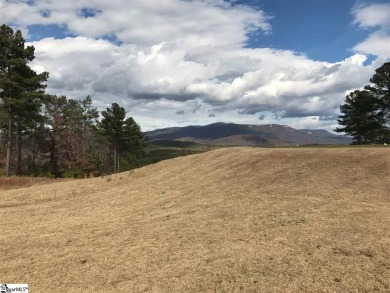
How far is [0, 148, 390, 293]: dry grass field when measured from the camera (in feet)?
31.9

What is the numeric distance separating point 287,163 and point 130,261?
13921mm

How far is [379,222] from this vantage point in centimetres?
1296

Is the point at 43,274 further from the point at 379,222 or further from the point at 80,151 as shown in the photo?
the point at 80,151

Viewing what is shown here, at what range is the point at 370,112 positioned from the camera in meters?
57.5

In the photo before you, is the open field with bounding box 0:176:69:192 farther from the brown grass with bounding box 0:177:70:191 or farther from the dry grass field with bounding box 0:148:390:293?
the dry grass field with bounding box 0:148:390:293

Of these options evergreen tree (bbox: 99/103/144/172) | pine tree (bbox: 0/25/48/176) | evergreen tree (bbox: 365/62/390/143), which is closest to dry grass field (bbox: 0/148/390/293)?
pine tree (bbox: 0/25/48/176)

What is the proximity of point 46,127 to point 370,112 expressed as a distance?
196 feet

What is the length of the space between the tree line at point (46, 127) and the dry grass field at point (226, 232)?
22.2 m

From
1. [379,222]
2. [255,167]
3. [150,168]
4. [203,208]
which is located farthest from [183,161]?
[379,222]

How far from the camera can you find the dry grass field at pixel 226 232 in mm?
9711

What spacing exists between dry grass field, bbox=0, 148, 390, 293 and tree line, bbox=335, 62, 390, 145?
113 ft

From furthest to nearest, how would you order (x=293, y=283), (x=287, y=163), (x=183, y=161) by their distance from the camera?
1. (x=183, y=161)
2. (x=287, y=163)
3. (x=293, y=283)

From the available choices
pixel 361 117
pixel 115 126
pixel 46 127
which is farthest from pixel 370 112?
pixel 46 127

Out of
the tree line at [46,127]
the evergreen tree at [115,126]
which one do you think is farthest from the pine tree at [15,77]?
the evergreen tree at [115,126]
